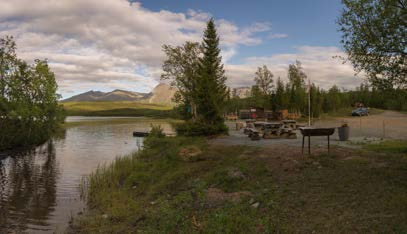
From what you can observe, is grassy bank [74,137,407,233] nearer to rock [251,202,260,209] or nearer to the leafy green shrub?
rock [251,202,260,209]

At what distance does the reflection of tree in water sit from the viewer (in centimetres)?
1263

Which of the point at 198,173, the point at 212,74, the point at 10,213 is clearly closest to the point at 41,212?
the point at 10,213

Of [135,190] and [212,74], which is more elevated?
[212,74]

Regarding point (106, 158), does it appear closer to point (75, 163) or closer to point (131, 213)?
point (75, 163)

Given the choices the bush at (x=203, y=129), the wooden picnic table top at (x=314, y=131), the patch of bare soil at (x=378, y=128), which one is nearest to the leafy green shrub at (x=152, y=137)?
the bush at (x=203, y=129)

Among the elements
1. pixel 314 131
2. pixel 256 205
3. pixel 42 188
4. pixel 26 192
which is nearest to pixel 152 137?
pixel 42 188

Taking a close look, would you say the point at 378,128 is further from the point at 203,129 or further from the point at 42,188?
the point at 42,188

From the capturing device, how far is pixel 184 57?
4731 centimetres

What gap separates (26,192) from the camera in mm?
17109

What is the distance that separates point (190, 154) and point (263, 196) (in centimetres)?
993

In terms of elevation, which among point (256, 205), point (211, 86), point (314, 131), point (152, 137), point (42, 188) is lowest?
point (42, 188)

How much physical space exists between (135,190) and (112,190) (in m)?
1.40

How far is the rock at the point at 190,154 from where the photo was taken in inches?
773

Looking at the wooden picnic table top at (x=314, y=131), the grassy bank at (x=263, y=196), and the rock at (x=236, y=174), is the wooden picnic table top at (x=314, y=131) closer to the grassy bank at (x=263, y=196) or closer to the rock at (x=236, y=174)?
the grassy bank at (x=263, y=196)
